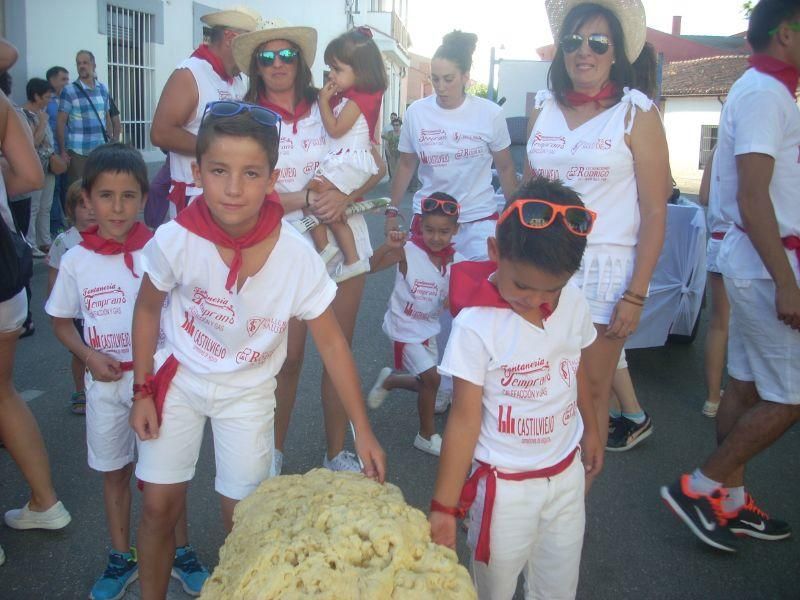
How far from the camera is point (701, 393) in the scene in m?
5.29

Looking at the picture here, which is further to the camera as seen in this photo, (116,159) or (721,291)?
(721,291)

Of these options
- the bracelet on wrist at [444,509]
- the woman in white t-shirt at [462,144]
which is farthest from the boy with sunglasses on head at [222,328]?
the woman in white t-shirt at [462,144]

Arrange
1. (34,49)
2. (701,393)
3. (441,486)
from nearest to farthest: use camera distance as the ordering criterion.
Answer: (441,486) < (701,393) < (34,49)

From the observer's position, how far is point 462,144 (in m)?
4.38

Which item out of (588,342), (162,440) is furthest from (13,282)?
(588,342)

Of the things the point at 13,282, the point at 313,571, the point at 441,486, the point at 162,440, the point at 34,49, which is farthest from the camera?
the point at 34,49

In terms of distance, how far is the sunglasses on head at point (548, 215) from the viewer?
2092 mm

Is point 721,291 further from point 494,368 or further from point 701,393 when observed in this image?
point 494,368

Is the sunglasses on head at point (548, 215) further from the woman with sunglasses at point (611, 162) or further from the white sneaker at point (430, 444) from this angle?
the white sneaker at point (430, 444)

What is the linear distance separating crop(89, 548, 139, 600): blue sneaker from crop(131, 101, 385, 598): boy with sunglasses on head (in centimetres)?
44

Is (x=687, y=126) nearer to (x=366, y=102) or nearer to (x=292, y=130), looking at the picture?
(x=366, y=102)

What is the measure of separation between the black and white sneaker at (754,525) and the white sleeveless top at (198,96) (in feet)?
9.18

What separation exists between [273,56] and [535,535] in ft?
7.31

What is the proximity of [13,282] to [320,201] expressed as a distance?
1262mm
